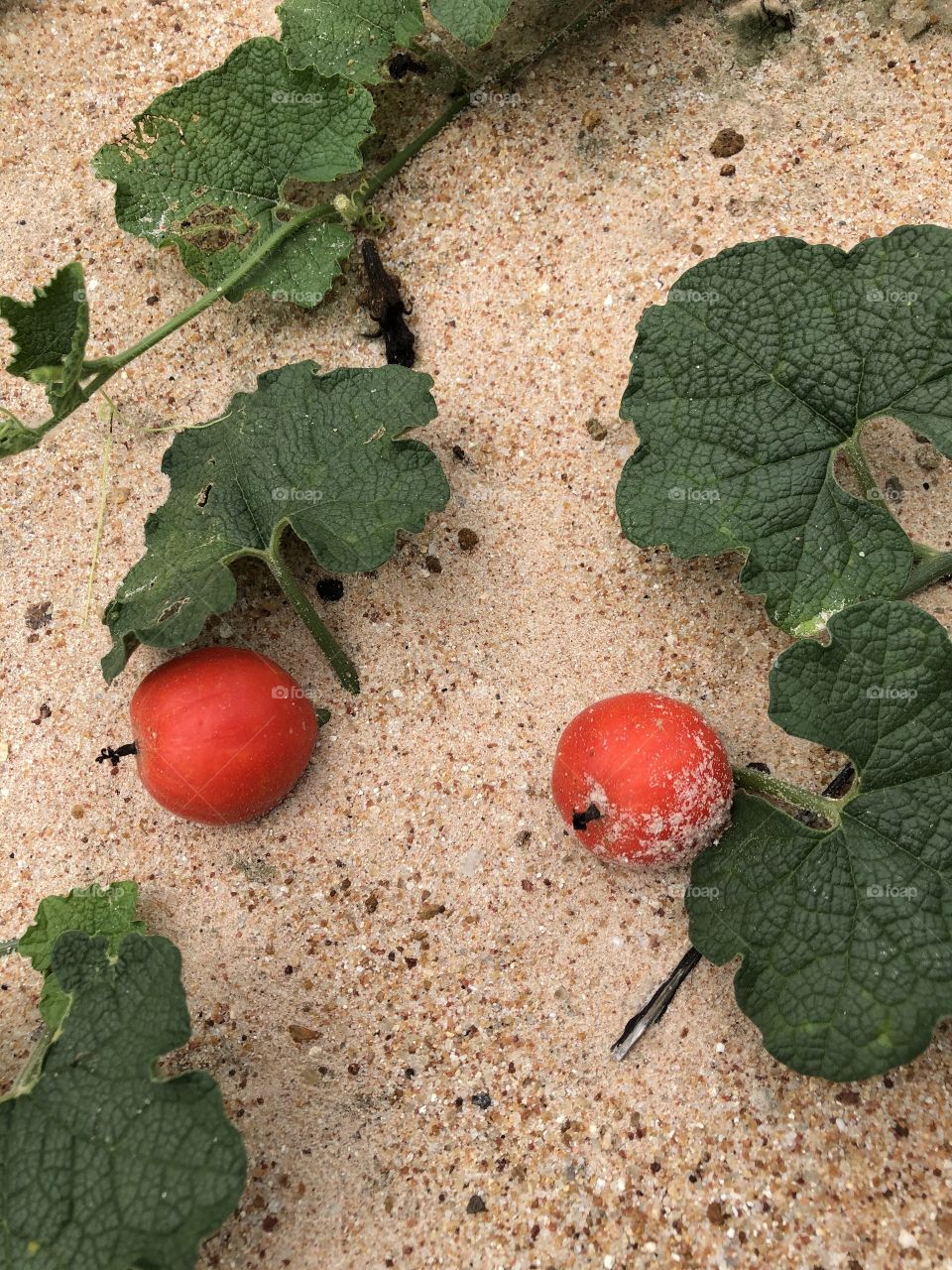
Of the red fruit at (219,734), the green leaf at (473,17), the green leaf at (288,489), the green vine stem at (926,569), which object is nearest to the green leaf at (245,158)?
the green leaf at (473,17)

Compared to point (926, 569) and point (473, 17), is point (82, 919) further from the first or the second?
point (473, 17)

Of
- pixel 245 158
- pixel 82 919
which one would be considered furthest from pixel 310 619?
pixel 245 158

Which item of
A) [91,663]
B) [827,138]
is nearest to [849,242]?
[827,138]

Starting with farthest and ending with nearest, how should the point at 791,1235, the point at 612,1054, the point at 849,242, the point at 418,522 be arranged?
1. the point at 849,242
2. the point at 418,522
3. the point at 612,1054
4. the point at 791,1235

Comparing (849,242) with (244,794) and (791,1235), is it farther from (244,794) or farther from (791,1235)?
(791,1235)

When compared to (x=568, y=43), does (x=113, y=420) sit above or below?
below

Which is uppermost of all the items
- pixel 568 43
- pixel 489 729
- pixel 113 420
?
pixel 568 43

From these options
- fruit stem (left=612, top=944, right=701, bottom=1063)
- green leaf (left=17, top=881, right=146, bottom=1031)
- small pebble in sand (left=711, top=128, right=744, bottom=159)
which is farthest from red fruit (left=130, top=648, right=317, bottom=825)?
small pebble in sand (left=711, top=128, right=744, bottom=159)
